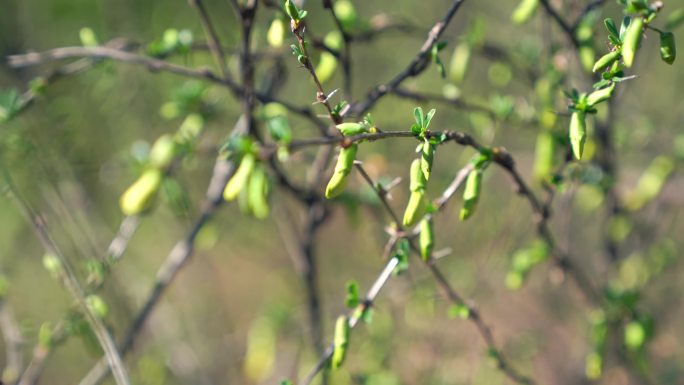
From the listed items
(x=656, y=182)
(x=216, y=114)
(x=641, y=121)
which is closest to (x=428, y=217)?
(x=216, y=114)

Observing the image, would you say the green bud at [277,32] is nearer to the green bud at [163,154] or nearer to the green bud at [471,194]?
the green bud at [163,154]

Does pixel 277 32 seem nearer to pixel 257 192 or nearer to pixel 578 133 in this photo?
pixel 257 192

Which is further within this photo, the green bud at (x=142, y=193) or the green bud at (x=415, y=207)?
the green bud at (x=142, y=193)

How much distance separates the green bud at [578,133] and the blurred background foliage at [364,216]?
1.59 feet

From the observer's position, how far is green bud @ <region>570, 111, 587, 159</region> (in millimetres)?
1095

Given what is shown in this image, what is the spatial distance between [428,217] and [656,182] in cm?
109

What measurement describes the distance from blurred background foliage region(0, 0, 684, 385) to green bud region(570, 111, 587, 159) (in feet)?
1.59

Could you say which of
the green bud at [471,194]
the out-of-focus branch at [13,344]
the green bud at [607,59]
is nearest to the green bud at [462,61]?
the green bud at [471,194]

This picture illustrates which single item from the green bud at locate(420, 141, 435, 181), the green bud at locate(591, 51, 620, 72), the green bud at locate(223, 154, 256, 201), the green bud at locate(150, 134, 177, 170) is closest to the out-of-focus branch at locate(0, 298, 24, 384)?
the green bud at locate(150, 134, 177, 170)

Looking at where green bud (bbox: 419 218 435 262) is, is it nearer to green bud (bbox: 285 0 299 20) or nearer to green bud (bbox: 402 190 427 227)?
green bud (bbox: 402 190 427 227)

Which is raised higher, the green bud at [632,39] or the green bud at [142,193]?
the green bud at [632,39]

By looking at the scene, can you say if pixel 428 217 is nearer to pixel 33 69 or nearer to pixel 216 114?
pixel 216 114

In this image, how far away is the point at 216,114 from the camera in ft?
6.06

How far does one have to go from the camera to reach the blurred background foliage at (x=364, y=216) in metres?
1.92
